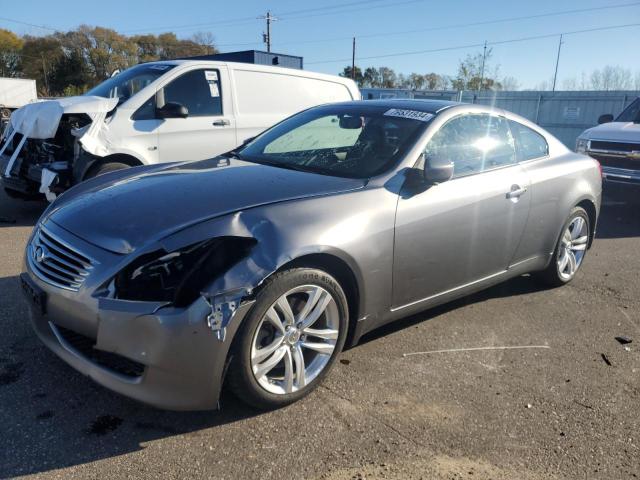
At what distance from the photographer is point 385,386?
9.91 ft

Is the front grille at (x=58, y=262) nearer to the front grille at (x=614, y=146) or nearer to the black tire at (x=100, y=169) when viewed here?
the black tire at (x=100, y=169)

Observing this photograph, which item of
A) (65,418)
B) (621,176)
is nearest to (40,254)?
(65,418)

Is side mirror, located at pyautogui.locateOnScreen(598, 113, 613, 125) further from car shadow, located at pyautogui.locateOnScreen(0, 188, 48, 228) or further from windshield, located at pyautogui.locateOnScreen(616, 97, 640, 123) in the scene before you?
car shadow, located at pyautogui.locateOnScreen(0, 188, 48, 228)

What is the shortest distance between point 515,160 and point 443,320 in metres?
1.36

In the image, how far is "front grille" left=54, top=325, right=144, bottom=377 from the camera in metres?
2.36

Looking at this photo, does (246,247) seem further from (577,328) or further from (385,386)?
(577,328)

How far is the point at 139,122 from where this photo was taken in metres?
6.08

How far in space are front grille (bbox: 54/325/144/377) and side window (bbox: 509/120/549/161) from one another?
10.6ft

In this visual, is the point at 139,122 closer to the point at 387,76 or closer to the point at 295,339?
the point at 295,339

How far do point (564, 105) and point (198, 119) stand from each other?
15.6m

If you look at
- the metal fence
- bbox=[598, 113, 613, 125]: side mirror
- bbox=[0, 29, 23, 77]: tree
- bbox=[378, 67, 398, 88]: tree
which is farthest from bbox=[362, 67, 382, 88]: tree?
bbox=[598, 113, 613, 125]: side mirror

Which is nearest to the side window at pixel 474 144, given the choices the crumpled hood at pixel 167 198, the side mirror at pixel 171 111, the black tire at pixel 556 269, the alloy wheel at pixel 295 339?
the crumpled hood at pixel 167 198

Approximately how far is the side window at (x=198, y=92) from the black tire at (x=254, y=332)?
4.45 meters

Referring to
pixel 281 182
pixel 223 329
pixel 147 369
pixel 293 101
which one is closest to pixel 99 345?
pixel 147 369
